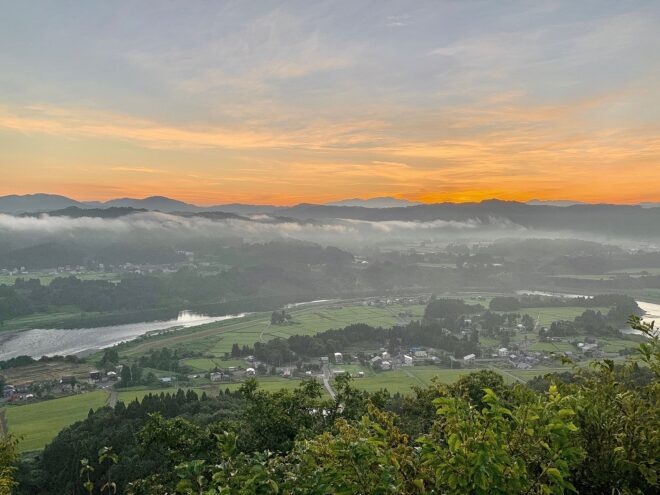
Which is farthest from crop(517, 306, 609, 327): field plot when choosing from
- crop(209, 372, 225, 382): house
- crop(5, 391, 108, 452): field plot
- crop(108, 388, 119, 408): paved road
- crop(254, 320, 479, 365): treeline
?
crop(5, 391, 108, 452): field plot

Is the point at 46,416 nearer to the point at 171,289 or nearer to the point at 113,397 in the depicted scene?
the point at 113,397

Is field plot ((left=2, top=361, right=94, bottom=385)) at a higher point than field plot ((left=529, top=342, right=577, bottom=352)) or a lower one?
lower

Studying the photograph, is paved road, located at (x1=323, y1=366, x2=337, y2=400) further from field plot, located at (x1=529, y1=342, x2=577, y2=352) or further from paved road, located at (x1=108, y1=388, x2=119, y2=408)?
field plot, located at (x1=529, y1=342, x2=577, y2=352)

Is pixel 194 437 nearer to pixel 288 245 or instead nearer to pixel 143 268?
pixel 143 268

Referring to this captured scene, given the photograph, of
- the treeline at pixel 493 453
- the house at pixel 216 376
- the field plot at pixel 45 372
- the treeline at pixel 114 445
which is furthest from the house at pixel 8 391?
the treeline at pixel 493 453

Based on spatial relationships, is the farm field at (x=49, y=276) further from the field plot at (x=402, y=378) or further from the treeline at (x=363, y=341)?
the field plot at (x=402, y=378)
